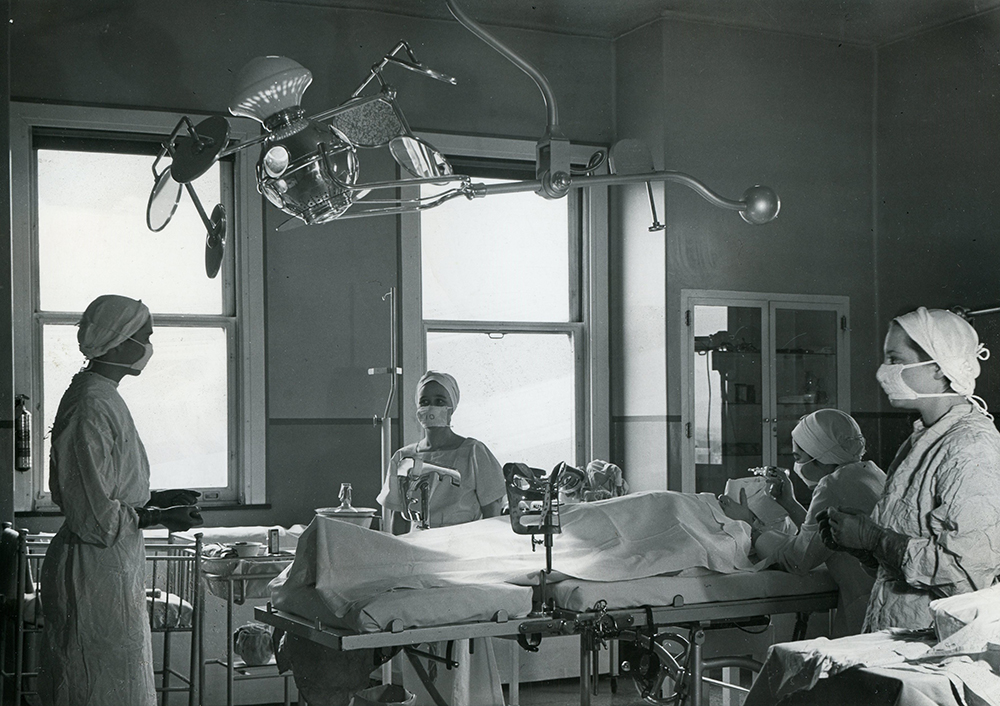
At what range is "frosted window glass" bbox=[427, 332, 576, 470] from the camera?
4.79m

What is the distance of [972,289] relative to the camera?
4.46 m

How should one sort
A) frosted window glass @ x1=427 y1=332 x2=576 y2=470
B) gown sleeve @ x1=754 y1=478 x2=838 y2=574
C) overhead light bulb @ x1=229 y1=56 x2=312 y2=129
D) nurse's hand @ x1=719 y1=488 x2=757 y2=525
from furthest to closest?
1. frosted window glass @ x1=427 y1=332 x2=576 y2=470
2. nurse's hand @ x1=719 y1=488 x2=757 y2=525
3. gown sleeve @ x1=754 y1=478 x2=838 y2=574
4. overhead light bulb @ x1=229 y1=56 x2=312 y2=129

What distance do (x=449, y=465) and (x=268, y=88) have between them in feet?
5.56

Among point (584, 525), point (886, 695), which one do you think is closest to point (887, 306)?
point (584, 525)

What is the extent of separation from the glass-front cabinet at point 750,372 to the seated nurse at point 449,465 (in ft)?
3.95

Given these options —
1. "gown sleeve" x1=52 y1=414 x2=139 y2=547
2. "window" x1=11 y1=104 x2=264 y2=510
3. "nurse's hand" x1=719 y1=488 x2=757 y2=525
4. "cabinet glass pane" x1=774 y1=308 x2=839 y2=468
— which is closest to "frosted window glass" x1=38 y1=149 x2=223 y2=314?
"window" x1=11 y1=104 x2=264 y2=510

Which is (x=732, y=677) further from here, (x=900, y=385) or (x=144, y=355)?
(x=144, y=355)

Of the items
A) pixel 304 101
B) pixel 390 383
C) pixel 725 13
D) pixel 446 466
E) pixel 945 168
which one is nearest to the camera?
pixel 446 466

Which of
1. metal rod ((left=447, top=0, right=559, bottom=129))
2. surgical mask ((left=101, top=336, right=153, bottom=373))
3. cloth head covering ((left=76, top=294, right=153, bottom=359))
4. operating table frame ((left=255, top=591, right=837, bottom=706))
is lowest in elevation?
operating table frame ((left=255, top=591, right=837, bottom=706))

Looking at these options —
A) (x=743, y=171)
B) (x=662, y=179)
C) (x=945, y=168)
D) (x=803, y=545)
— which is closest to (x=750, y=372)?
(x=743, y=171)

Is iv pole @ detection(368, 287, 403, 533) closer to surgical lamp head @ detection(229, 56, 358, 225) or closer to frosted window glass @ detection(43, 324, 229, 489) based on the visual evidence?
frosted window glass @ detection(43, 324, 229, 489)

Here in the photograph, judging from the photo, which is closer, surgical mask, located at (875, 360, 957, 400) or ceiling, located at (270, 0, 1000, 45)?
surgical mask, located at (875, 360, 957, 400)

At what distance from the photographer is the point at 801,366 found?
16.2 feet

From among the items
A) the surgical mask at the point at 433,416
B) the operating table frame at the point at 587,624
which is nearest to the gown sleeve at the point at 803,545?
the operating table frame at the point at 587,624
